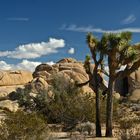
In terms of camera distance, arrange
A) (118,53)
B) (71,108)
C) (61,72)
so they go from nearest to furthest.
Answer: (118,53)
(71,108)
(61,72)

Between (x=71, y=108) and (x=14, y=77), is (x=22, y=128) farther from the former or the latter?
A: (x=14, y=77)

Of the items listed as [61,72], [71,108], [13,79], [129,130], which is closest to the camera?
[129,130]

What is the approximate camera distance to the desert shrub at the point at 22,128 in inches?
562

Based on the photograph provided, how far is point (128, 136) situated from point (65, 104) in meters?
10.9

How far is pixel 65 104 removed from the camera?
27359mm

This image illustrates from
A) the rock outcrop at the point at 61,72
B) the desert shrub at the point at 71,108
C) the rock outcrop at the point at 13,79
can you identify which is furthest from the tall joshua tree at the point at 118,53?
the rock outcrop at the point at 13,79

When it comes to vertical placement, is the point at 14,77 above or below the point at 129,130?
above

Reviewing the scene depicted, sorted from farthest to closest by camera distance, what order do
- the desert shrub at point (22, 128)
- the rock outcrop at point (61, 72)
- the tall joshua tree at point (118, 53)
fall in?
the rock outcrop at point (61, 72) < the tall joshua tree at point (118, 53) < the desert shrub at point (22, 128)

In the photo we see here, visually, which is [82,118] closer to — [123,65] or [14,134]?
[123,65]

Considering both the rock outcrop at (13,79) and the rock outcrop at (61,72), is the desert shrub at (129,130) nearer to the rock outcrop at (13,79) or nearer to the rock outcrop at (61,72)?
the rock outcrop at (61,72)

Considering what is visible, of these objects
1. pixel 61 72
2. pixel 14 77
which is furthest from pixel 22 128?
pixel 14 77

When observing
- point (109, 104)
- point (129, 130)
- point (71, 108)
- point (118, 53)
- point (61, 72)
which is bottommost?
point (129, 130)

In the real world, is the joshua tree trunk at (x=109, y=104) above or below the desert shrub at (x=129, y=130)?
above

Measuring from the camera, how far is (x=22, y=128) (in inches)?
578
